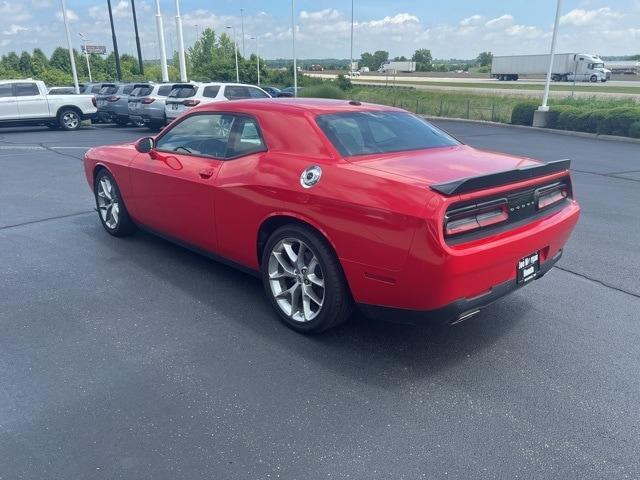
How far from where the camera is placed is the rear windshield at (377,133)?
3.77 metres

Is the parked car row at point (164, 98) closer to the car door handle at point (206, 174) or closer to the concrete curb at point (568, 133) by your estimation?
the concrete curb at point (568, 133)

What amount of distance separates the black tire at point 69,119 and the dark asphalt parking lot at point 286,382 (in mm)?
15518

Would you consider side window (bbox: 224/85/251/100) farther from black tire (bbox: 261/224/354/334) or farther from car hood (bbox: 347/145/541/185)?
black tire (bbox: 261/224/354/334)

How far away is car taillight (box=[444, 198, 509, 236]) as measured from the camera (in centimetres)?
296

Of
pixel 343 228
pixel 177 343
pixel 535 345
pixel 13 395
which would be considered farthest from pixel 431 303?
pixel 13 395

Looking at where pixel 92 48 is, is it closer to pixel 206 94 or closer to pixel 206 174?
pixel 206 94

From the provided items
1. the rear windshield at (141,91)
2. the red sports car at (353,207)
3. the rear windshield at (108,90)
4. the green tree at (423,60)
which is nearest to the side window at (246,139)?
the red sports car at (353,207)

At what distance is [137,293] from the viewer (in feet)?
Result: 14.4

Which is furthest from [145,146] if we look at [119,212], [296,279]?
[296,279]

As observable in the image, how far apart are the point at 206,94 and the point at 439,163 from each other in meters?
14.2

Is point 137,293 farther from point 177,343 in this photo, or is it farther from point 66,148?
point 66,148

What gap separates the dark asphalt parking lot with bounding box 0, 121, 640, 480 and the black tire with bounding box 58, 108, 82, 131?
1552cm

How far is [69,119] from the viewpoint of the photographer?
1891 cm

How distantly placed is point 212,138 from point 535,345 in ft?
9.79
